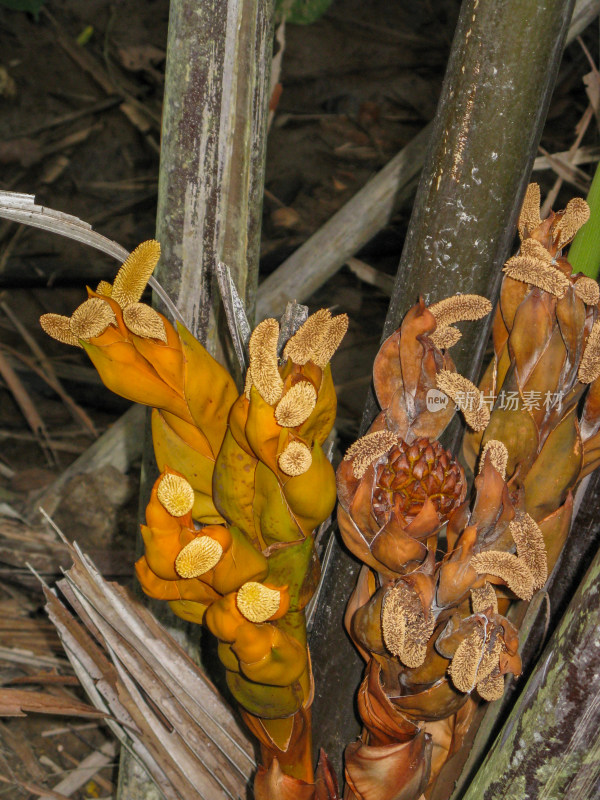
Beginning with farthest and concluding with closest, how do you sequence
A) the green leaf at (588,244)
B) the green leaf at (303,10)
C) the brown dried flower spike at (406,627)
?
the green leaf at (303,10) < the green leaf at (588,244) < the brown dried flower spike at (406,627)

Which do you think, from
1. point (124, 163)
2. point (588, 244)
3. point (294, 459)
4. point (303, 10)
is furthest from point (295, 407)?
point (124, 163)

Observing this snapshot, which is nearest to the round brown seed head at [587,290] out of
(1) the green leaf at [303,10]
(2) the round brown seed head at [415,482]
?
(2) the round brown seed head at [415,482]

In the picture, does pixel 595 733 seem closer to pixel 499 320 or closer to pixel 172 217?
pixel 499 320

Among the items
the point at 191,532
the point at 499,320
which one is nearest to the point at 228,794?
the point at 191,532

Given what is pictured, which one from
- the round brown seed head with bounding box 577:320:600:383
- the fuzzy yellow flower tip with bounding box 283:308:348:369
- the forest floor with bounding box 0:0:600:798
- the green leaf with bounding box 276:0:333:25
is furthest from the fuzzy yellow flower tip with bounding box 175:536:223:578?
the green leaf with bounding box 276:0:333:25

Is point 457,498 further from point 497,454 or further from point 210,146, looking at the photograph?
point 210,146

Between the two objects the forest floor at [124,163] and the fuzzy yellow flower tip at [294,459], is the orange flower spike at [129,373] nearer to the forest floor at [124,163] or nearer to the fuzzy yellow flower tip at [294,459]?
the fuzzy yellow flower tip at [294,459]
